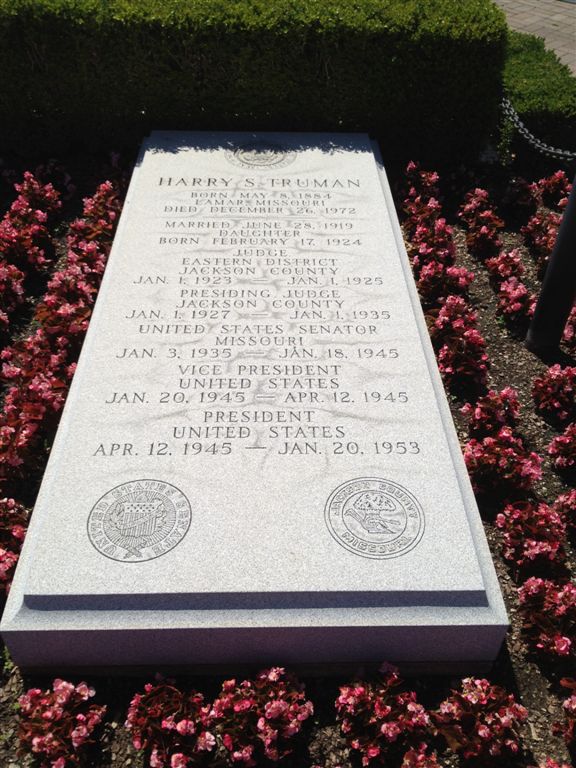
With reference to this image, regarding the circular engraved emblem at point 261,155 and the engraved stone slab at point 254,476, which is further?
the circular engraved emblem at point 261,155

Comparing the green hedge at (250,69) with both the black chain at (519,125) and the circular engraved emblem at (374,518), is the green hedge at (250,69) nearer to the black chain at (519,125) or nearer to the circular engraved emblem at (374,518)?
the black chain at (519,125)

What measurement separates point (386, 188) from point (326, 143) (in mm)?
1399

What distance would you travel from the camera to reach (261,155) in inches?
362

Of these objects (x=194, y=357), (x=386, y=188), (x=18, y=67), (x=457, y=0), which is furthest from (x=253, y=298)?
(x=457, y=0)

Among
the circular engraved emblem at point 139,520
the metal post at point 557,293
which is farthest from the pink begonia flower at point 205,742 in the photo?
the metal post at point 557,293

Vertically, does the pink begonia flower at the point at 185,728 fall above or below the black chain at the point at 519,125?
below

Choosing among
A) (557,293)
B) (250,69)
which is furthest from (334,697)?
(250,69)

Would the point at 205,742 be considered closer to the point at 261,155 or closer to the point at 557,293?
the point at 557,293

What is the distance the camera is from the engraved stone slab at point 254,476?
4570mm

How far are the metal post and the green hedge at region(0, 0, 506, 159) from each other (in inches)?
138

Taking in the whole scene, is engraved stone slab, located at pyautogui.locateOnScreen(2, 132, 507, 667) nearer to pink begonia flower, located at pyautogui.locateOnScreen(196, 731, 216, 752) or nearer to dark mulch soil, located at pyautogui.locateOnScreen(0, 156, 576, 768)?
dark mulch soil, located at pyautogui.locateOnScreen(0, 156, 576, 768)

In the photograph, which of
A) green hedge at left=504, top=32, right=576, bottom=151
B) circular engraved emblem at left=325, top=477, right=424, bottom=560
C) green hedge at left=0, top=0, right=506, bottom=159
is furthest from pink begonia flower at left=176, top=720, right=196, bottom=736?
green hedge at left=504, top=32, right=576, bottom=151

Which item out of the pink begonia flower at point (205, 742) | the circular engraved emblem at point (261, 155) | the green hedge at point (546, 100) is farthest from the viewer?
the green hedge at point (546, 100)

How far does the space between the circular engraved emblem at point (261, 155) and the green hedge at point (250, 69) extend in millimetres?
638
